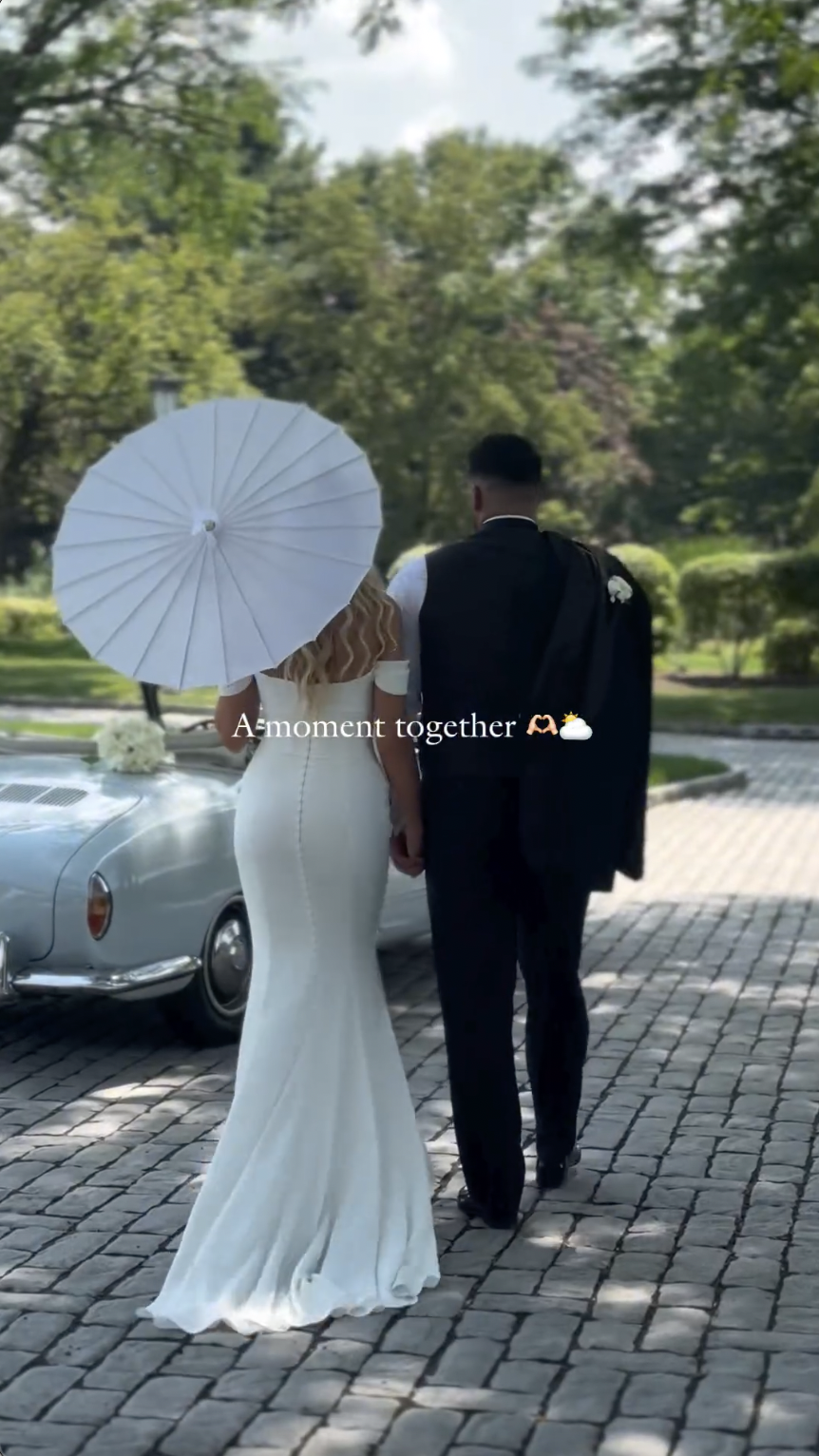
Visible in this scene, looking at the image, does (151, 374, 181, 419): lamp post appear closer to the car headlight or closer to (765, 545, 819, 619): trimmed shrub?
the car headlight

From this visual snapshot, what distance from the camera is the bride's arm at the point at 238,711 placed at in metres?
4.89

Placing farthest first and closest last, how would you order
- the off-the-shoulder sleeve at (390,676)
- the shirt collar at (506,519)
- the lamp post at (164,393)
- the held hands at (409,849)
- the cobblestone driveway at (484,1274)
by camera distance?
the lamp post at (164,393) < the shirt collar at (506,519) < the held hands at (409,849) < the off-the-shoulder sleeve at (390,676) < the cobblestone driveway at (484,1274)

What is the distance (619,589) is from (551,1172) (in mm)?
1730

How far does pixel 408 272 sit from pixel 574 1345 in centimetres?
3694

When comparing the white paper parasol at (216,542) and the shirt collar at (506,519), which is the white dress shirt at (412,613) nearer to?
the shirt collar at (506,519)

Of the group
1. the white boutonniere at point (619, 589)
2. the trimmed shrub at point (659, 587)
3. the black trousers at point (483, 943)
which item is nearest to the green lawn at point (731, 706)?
the trimmed shrub at point (659, 587)

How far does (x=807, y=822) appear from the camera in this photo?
52.2 feet

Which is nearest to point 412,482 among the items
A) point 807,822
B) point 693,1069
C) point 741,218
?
point 741,218

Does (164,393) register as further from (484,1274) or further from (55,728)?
(55,728)

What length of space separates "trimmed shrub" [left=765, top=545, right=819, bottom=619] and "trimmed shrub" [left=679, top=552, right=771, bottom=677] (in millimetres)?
148

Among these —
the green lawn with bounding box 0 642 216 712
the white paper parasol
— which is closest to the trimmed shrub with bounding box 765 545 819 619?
the green lawn with bounding box 0 642 216 712

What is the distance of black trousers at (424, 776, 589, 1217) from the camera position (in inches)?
201

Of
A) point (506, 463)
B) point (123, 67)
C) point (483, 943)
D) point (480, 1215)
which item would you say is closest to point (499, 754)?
point (483, 943)

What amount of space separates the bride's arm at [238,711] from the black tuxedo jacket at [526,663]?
1.62 feet
